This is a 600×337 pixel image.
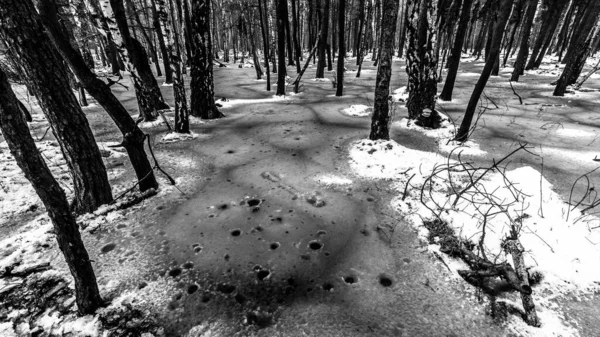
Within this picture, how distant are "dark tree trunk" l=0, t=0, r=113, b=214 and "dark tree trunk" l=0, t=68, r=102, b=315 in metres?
0.12

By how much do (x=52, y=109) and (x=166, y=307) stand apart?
2475 mm

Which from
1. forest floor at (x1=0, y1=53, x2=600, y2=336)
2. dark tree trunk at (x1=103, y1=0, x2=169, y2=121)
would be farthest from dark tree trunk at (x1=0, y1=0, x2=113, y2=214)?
dark tree trunk at (x1=103, y1=0, x2=169, y2=121)

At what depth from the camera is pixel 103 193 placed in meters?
3.79

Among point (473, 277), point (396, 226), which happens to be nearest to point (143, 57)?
point (396, 226)

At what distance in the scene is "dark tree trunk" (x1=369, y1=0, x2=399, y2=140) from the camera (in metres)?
5.00

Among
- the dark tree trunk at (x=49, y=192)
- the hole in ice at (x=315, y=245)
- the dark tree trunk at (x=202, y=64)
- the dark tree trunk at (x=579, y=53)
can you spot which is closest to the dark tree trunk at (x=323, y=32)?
the dark tree trunk at (x=202, y=64)

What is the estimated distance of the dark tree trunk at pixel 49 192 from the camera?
1.70m

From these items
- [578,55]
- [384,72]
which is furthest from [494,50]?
[578,55]

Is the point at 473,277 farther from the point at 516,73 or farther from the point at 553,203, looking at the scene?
the point at 516,73

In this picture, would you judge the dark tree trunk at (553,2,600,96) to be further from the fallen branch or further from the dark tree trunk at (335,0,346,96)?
the fallen branch

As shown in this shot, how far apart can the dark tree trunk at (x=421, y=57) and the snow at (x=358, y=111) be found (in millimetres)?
1591

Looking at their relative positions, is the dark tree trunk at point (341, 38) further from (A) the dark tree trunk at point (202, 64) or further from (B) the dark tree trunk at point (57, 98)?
(B) the dark tree trunk at point (57, 98)

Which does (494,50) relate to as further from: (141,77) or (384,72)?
(141,77)

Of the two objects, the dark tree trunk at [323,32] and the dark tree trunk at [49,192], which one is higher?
the dark tree trunk at [323,32]
